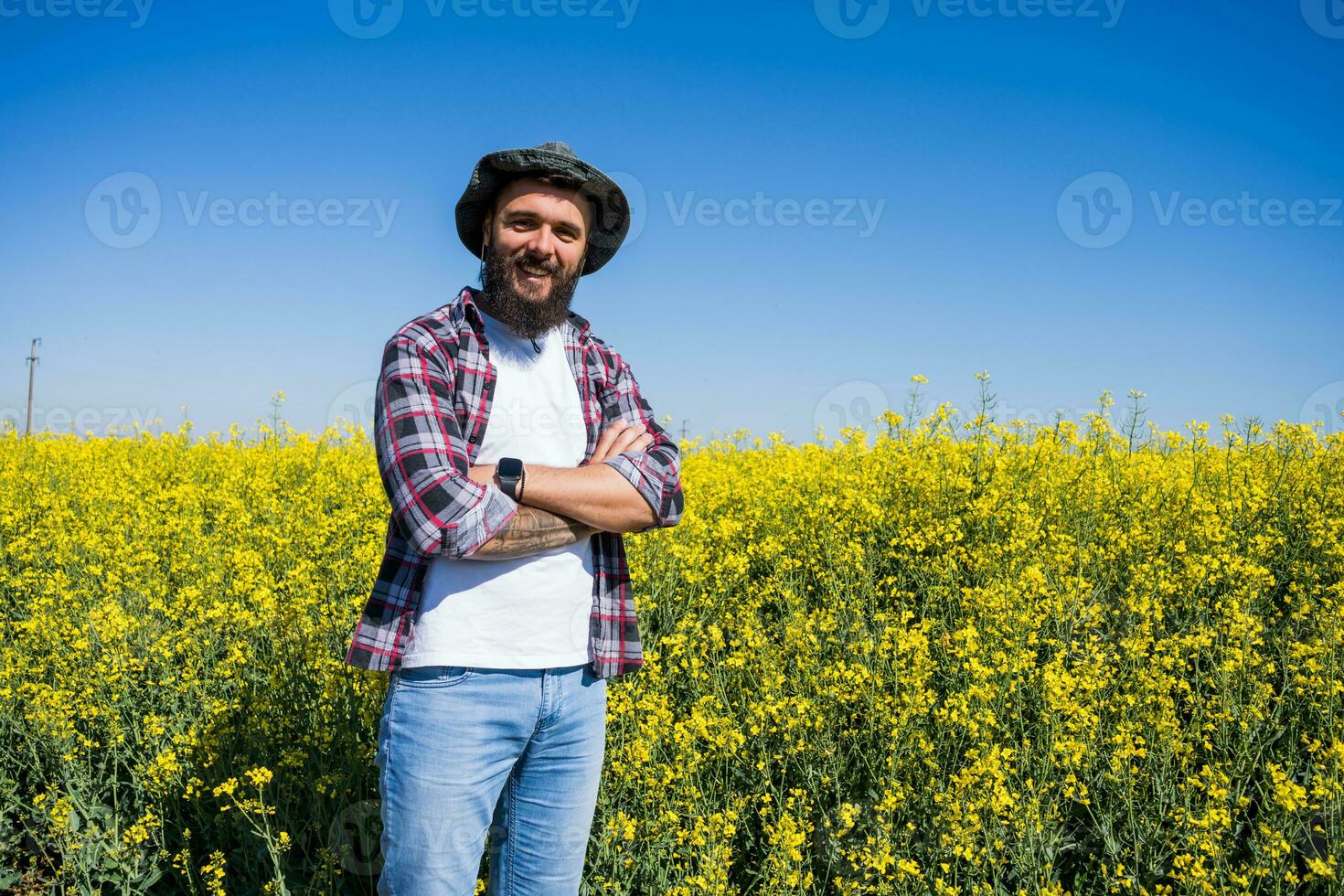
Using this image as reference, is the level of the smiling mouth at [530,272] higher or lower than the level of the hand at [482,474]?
higher

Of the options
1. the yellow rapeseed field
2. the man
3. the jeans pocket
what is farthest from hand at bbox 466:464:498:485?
the yellow rapeseed field

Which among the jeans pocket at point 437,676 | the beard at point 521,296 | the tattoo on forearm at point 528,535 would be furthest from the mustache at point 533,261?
the jeans pocket at point 437,676

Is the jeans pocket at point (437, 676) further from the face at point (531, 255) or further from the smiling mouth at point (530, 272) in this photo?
the smiling mouth at point (530, 272)

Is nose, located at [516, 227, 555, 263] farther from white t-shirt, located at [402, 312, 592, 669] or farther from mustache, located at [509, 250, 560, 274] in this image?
white t-shirt, located at [402, 312, 592, 669]

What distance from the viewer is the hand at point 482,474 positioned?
1.68 metres

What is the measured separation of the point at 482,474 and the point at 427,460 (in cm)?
13

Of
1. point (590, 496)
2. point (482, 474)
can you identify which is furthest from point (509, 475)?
point (590, 496)

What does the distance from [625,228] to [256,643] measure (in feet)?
8.40

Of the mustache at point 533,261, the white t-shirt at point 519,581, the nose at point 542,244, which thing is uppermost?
the nose at point 542,244

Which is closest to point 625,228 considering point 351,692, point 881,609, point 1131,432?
point 351,692

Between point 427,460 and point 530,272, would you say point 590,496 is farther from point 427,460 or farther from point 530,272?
point 530,272

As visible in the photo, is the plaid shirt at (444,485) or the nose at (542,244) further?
the nose at (542,244)

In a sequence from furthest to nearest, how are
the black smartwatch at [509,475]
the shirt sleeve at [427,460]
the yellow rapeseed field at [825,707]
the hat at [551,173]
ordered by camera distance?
the yellow rapeseed field at [825,707] → the hat at [551,173] → the black smartwatch at [509,475] → the shirt sleeve at [427,460]

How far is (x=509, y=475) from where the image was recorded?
1669 mm
